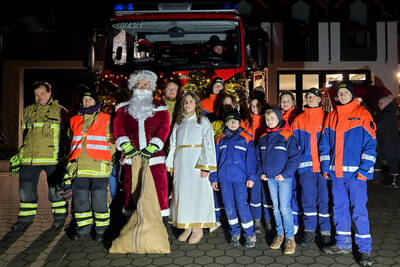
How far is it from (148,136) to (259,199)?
66.7 inches

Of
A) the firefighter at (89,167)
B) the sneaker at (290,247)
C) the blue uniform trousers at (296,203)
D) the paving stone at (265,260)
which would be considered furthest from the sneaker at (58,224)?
the blue uniform trousers at (296,203)

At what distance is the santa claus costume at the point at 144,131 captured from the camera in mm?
4156

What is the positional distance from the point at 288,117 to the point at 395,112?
4.57 m

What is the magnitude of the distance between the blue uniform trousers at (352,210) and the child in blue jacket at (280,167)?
492mm

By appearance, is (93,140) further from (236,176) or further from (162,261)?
(236,176)

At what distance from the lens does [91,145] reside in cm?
438

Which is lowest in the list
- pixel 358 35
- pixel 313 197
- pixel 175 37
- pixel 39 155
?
pixel 313 197

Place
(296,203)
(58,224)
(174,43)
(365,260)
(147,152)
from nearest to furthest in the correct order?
(365,260) → (147,152) → (296,203) → (58,224) → (174,43)

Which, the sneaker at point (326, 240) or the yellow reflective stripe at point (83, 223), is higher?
the yellow reflective stripe at point (83, 223)

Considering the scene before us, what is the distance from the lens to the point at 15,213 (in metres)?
5.81

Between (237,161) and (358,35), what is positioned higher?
(358,35)

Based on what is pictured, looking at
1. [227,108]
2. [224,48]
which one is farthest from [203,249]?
[224,48]

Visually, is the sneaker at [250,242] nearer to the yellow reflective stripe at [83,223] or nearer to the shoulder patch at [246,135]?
the shoulder patch at [246,135]

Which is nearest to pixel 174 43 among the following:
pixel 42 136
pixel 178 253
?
pixel 42 136
